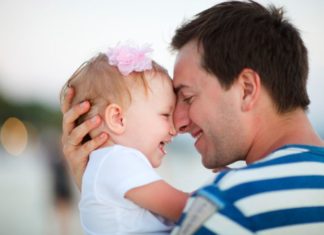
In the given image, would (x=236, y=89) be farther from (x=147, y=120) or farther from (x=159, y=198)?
(x=159, y=198)

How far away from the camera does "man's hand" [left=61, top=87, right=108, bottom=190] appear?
8.71 ft

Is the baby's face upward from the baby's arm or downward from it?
upward

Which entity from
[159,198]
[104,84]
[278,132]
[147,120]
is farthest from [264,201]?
[104,84]

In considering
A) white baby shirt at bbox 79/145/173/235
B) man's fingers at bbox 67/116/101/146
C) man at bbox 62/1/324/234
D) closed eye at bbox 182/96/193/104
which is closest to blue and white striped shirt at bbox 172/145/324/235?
man at bbox 62/1/324/234

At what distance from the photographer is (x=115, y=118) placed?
105 inches

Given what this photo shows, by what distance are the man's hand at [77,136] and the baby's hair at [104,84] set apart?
0.04m

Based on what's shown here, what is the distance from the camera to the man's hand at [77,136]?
8.71 ft

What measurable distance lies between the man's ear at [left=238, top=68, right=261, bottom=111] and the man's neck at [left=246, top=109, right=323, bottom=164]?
0.11m

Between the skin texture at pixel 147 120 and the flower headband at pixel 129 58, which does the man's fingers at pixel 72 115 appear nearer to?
the skin texture at pixel 147 120

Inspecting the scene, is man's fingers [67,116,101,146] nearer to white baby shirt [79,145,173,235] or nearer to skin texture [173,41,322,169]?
white baby shirt [79,145,173,235]

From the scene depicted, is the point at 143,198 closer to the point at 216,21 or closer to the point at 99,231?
the point at 99,231

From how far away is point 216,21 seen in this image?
273 centimetres

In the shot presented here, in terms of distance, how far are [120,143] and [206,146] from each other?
0.40 meters

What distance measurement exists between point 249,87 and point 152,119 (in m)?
0.46
